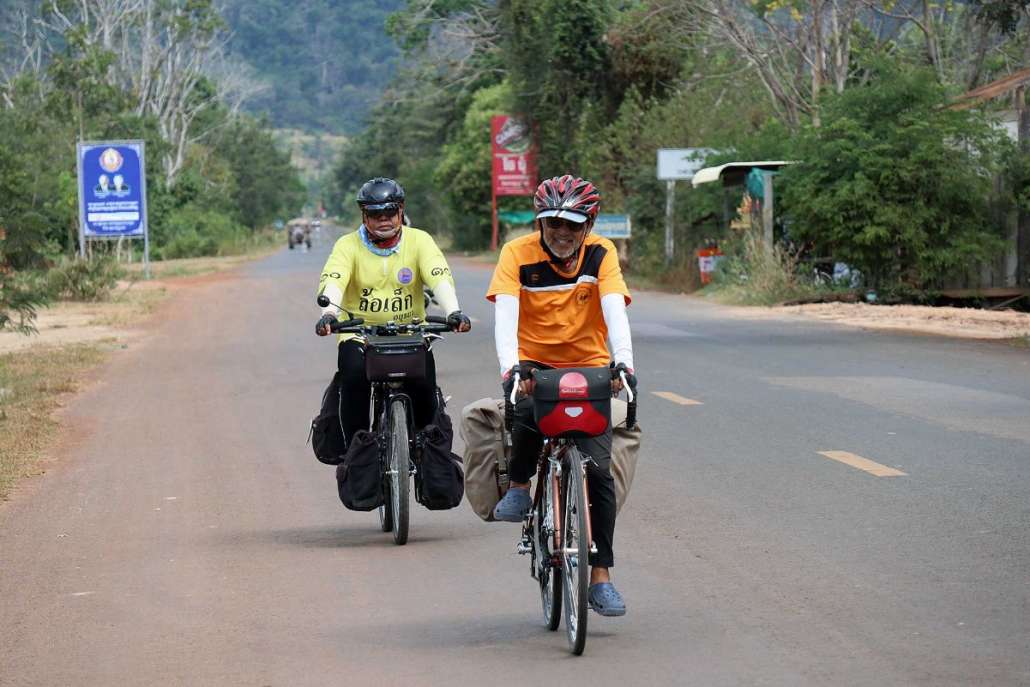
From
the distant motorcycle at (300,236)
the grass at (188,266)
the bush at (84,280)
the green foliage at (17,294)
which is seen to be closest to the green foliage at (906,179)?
the green foliage at (17,294)

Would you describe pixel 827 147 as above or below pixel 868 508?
above

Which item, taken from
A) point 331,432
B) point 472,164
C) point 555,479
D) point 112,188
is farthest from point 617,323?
point 472,164

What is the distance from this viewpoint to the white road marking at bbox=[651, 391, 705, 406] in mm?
14471

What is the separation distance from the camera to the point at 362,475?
8742 millimetres

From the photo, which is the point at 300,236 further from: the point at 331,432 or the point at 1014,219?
the point at 331,432

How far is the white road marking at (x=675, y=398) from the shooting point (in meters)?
14.5

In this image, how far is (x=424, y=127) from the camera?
9012 centimetres

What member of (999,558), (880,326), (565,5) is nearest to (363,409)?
(999,558)

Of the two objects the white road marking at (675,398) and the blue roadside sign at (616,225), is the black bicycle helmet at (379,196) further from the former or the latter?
the blue roadside sign at (616,225)

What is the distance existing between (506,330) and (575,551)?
36.2 inches

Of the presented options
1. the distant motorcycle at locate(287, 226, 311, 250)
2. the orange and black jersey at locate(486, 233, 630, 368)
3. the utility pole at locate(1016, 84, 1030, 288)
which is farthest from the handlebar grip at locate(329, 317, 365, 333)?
the distant motorcycle at locate(287, 226, 311, 250)

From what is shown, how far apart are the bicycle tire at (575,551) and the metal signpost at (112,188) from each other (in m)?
38.3

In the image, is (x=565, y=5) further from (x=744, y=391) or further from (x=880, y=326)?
(x=744, y=391)

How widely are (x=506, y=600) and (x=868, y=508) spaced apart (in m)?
2.69
